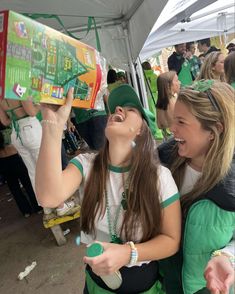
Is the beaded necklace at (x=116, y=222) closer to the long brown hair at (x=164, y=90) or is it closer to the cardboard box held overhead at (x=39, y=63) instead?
the cardboard box held overhead at (x=39, y=63)

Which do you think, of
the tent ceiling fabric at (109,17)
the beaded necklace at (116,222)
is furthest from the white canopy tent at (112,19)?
the beaded necklace at (116,222)

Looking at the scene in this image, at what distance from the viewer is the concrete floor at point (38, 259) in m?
2.11

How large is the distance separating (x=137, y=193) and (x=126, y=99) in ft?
1.20

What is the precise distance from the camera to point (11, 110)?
2.13m

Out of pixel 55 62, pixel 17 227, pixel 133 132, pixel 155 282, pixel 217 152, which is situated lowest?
pixel 17 227

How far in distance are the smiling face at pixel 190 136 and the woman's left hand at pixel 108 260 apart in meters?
0.40

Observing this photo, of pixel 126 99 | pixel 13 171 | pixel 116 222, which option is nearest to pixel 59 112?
pixel 126 99

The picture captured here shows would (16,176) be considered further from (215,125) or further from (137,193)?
(215,125)

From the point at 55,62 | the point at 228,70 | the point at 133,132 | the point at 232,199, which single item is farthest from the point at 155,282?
the point at 228,70

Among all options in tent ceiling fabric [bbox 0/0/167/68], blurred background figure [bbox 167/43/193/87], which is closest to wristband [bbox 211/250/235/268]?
tent ceiling fabric [bbox 0/0/167/68]

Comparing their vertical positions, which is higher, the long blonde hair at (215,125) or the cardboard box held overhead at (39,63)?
the cardboard box held overhead at (39,63)

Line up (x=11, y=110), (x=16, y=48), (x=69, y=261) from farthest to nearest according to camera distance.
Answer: (x=69, y=261), (x=11, y=110), (x=16, y=48)

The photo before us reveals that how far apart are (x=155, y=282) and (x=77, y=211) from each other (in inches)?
66.2

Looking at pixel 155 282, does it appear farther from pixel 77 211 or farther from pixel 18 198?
pixel 18 198
